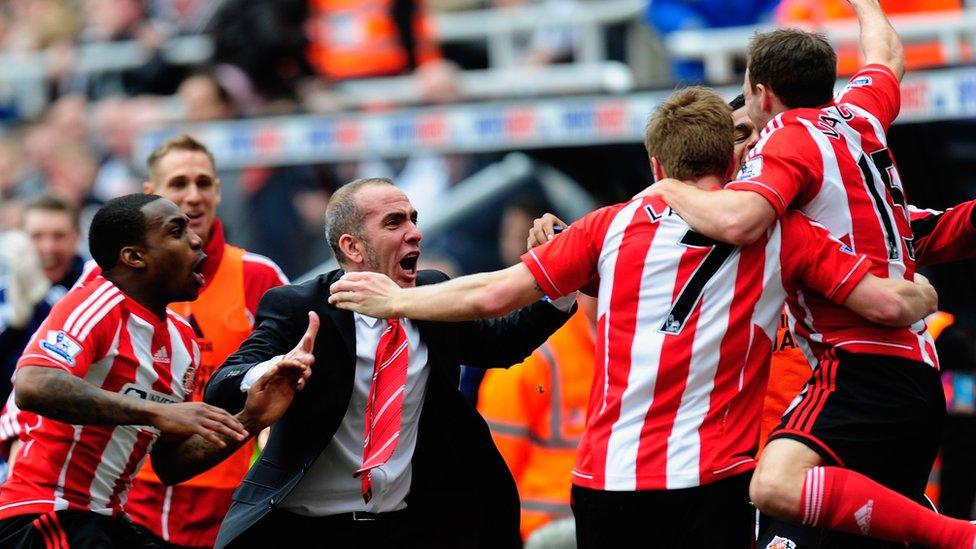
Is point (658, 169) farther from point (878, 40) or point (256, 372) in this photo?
point (256, 372)

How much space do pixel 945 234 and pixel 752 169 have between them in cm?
104

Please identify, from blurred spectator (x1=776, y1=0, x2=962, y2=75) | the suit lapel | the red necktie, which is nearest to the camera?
the red necktie

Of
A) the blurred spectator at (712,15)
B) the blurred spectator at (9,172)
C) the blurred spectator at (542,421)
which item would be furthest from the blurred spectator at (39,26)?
the blurred spectator at (542,421)

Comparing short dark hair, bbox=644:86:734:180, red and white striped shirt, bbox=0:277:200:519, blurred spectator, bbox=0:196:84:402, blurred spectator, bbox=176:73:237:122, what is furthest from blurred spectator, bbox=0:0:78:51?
short dark hair, bbox=644:86:734:180

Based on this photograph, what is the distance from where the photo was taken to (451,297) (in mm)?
5133

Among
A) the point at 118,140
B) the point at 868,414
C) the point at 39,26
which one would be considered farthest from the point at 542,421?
the point at 39,26

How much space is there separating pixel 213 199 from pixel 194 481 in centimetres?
138

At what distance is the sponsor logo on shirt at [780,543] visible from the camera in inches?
219

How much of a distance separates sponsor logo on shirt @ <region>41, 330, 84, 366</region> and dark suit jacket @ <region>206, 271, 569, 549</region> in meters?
0.47

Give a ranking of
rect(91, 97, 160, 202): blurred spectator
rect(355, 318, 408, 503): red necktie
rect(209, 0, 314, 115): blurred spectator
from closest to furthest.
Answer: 1. rect(355, 318, 408, 503): red necktie
2. rect(209, 0, 314, 115): blurred spectator
3. rect(91, 97, 160, 202): blurred spectator

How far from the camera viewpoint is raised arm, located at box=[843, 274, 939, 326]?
16.4 feet

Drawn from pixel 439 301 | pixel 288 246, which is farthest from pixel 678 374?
pixel 288 246

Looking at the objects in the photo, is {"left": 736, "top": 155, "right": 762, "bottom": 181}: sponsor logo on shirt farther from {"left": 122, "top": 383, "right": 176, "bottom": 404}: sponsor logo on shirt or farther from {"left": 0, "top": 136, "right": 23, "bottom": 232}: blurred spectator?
{"left": 0, "top": 136, "right": 23, "bottom": 232}: blurred spectator

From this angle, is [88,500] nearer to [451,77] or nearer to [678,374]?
[678,374]
